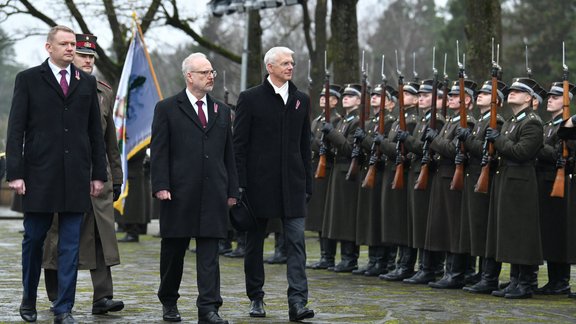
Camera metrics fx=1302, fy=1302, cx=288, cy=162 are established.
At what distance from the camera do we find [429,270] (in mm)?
13188

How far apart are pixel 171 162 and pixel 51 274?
152cm

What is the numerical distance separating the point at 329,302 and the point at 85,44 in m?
2.94

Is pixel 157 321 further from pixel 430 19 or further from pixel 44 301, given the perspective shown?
pixel 430 19

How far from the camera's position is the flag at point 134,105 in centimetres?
1594

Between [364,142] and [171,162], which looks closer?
[171,162]

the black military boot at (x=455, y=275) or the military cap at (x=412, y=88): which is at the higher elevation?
the military cap at (x=412, y=88)

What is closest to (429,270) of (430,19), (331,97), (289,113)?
(331,97)

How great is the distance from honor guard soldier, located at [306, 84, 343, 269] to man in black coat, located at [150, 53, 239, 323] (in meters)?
5.35

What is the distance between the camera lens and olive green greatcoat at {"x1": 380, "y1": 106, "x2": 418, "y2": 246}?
13547mm

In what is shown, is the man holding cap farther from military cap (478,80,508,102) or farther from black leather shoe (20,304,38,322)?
military cap (478,80,508,102)

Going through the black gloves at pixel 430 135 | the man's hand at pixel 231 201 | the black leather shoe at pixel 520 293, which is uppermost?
the black gloves at pixel 430 135

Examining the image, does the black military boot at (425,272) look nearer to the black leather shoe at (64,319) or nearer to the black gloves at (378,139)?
the black gloves at (378,139)

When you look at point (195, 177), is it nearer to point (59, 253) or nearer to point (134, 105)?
point (59, 253)

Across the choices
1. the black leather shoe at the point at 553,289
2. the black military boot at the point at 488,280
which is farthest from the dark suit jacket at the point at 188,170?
the black leather shoe at the point at 553,289
